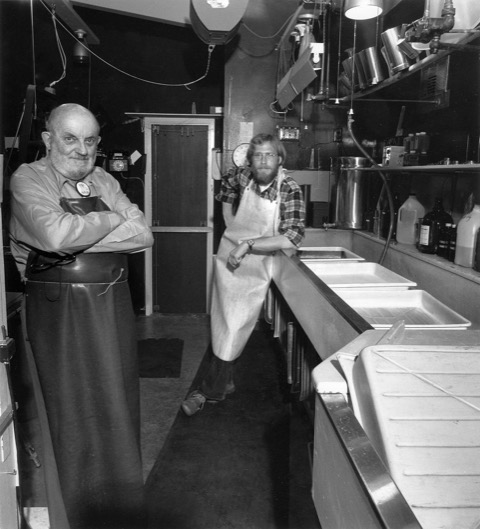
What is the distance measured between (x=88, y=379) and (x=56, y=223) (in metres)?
0.65

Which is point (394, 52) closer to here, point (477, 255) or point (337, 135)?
point (477, 255)

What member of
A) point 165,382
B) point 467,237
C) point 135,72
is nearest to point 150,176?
point 135,72

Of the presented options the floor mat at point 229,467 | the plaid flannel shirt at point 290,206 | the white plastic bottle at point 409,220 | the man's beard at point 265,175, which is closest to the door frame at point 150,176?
the floor mat at point 229,467

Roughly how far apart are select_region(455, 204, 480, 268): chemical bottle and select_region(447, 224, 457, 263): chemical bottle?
104 millimetres

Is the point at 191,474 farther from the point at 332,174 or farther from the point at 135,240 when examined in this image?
the point at 332,174

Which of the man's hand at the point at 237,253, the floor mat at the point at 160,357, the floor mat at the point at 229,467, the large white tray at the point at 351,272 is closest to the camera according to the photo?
the floor mat at the point at 229,467

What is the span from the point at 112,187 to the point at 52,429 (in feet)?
3.60

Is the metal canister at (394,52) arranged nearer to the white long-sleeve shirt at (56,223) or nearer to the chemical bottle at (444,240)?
the chemical bottle at (444,240)

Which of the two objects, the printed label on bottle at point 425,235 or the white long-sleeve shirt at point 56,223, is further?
the printed label on bottle at point 425,235

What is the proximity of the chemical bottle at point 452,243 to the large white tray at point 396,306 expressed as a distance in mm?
326

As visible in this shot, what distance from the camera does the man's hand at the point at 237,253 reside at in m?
3.11

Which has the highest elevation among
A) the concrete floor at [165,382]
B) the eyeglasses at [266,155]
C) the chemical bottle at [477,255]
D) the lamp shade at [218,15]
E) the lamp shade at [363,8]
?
the lamp shade at [218,15]

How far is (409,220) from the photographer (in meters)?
3.37

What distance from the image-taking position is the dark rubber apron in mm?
2137
